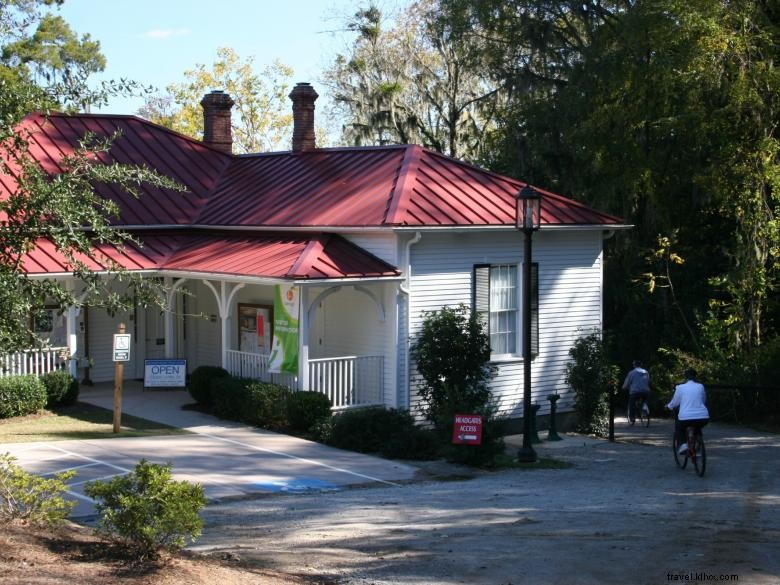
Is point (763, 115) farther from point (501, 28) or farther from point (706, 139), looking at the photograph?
point (501, 28)

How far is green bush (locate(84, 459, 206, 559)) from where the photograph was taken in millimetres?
8914

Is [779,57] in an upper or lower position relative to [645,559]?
upper

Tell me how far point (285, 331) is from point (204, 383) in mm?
2180

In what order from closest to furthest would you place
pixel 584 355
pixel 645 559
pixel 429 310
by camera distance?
pixel 645 559 < pixel 429 310 < pixel 584 355

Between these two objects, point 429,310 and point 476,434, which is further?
point 429,310

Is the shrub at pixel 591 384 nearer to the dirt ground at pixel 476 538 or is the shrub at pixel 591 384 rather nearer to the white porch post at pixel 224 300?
the dirt ground at pixel 476 538

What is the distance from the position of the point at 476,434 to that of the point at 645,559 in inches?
283

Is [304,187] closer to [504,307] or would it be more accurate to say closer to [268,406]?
[504,307]

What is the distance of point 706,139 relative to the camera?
25.2m

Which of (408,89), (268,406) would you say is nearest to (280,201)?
(268,406)

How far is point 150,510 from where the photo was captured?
8.95m

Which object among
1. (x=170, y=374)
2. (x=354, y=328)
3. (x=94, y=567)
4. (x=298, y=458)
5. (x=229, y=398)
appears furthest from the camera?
(x=170, y=374)

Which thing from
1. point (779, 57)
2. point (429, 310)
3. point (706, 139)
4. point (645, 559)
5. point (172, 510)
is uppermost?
point (779, 57)

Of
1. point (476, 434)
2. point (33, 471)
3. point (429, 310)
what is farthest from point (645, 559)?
point (429, 310)
